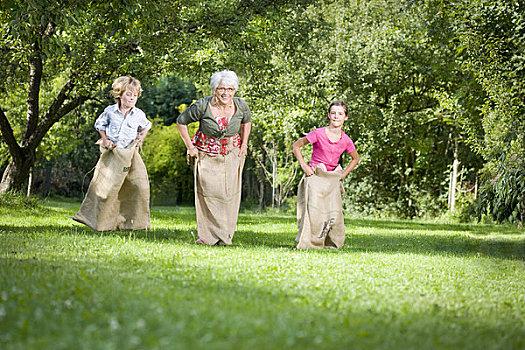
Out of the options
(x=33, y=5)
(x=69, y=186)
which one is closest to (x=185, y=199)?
(x=69, y=186)

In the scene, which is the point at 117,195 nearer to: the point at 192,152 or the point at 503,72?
the point at 192,152

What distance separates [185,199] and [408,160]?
16966 mm

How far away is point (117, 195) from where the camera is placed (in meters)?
8.50

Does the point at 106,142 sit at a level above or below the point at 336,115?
below

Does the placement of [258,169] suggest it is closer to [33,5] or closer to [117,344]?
[33,5]

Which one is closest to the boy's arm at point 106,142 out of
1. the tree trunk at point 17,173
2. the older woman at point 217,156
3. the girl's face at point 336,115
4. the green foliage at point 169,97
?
the older woman at point 217,156

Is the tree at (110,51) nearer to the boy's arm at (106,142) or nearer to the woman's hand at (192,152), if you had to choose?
the boy's arm at (106,142)

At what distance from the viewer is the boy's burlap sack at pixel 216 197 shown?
796 centimetres

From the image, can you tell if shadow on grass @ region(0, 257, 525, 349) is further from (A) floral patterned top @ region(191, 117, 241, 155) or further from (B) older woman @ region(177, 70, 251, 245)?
(A) floral patterned top @ region(191, 117, 241, 155)

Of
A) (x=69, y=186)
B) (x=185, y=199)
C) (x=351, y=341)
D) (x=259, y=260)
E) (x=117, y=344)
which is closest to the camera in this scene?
(x=117, y=344)

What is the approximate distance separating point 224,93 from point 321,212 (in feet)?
7.40

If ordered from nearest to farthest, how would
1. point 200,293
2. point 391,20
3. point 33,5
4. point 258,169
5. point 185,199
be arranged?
point 200,293, point 33,5, point 391,20, point 258,169, point 185,199

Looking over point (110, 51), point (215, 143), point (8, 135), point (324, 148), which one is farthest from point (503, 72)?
point (8, 135)

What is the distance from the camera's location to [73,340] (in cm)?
276
